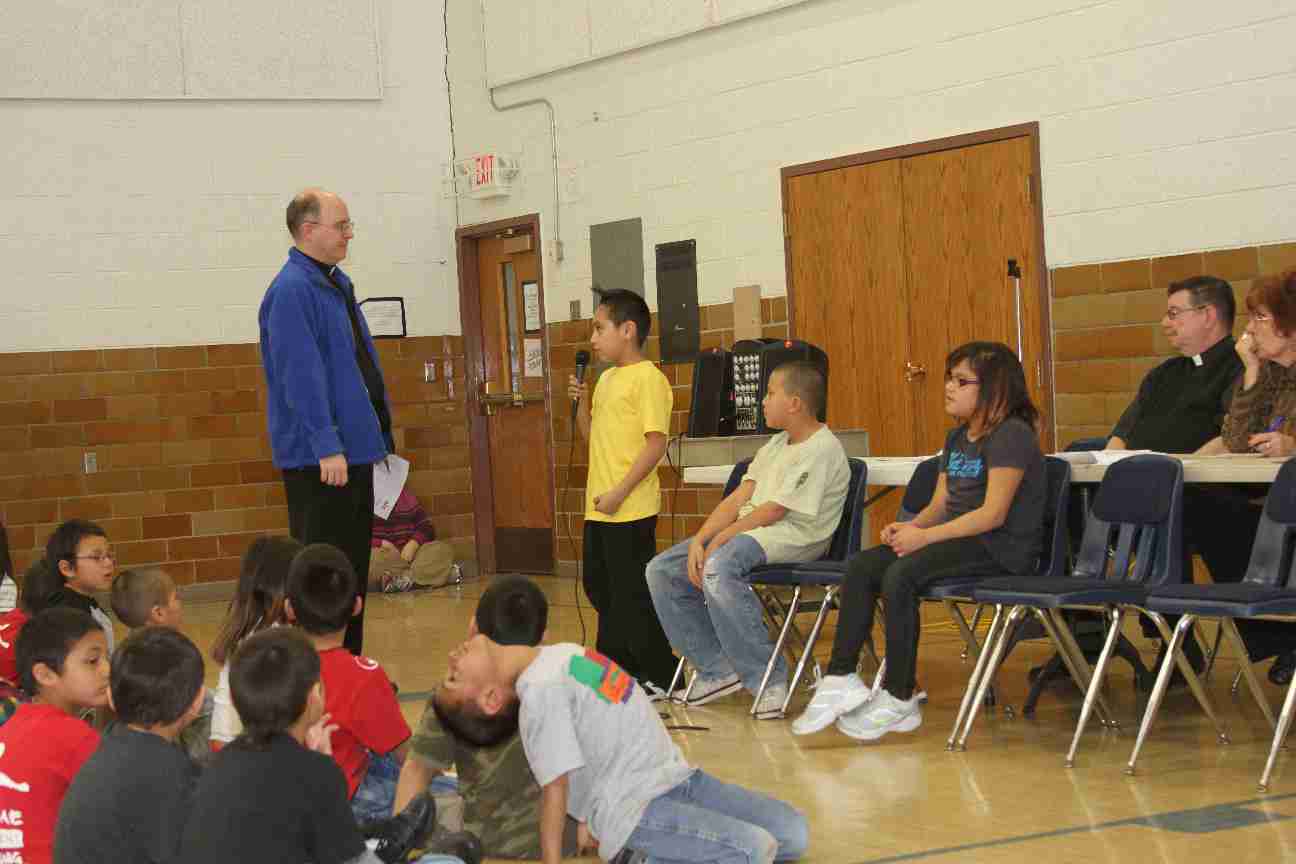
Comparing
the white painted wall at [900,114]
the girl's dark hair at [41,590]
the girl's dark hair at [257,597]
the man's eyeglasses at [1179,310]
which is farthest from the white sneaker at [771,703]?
A: the white painted wall at [900,114]

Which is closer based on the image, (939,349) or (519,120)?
(939,349)

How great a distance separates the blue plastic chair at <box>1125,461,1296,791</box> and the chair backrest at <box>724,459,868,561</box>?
50.3 inches

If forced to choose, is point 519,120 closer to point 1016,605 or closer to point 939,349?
point 939,349

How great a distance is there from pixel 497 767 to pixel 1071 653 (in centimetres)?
207

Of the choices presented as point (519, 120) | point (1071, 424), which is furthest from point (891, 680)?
point (519, 120)

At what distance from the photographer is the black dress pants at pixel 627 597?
19.0ft

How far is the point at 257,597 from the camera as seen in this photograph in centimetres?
381

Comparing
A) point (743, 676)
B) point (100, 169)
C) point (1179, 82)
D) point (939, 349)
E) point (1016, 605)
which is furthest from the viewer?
point (100, 169)

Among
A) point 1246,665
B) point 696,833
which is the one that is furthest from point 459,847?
point 1246,665

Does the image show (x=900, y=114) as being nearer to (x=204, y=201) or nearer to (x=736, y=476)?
(x=736, y=476)

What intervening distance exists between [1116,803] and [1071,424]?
3.54 m

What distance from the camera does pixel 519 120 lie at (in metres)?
10.2

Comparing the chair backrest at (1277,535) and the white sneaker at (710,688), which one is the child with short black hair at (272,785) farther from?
the white sneaker at (710,688)

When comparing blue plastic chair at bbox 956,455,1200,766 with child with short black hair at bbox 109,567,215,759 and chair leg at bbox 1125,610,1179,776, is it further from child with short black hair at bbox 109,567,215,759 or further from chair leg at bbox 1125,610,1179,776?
child with short black hair at bbox 109,567,215,759
